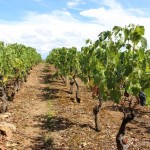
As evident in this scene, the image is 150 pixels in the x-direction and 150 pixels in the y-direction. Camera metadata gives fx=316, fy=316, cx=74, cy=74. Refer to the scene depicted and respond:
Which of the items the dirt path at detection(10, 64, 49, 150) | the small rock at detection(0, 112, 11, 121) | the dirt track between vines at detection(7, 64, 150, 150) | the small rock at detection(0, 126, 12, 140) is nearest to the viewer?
the dirt track between vines at detection(7, 64, 150, 150)

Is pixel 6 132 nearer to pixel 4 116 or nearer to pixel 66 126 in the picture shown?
pixel 66 126

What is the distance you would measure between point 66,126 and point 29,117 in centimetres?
375

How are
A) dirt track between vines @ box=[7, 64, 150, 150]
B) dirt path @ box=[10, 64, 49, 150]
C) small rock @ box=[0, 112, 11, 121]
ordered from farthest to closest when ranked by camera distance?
small rock @ box=[0, 112, 11, 121] → dirt path @ box=[10, 64, 49, 150] → dirt track between vines @ box=[7, 64, 150, 150]

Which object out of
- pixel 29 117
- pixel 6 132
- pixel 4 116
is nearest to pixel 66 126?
pixel 29 117

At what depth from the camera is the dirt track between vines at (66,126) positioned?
17.5 metres

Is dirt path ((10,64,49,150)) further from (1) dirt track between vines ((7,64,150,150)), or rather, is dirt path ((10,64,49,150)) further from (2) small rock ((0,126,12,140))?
(2) small rock ((0,126,12,140))

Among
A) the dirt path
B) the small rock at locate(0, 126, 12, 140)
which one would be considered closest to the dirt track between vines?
the dirt path

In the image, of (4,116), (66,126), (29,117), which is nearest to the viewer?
(66,126)

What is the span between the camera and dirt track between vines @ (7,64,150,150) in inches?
687

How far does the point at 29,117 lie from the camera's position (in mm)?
23516

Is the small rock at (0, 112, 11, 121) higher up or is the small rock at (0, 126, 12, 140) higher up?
the small rock at (0, 112, 11, 121)

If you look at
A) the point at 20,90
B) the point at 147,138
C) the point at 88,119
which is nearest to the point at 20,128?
the point at 88,119

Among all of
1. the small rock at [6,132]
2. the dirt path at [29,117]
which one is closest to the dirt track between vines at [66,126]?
the dirt path at [29,117]

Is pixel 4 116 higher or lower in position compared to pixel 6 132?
higher
